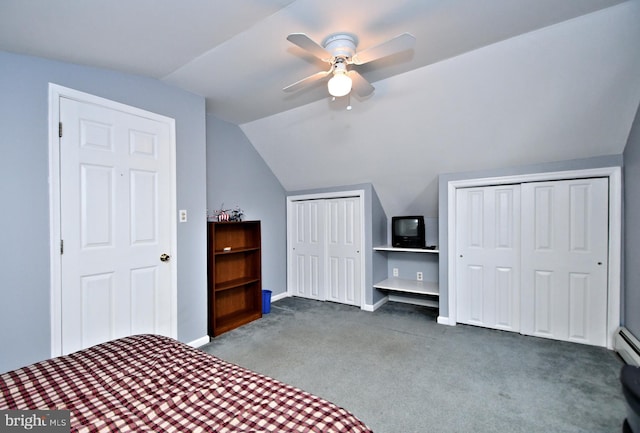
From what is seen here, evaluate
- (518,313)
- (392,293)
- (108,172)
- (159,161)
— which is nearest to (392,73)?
(159,161)

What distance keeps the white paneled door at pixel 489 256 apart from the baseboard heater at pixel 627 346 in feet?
2.49

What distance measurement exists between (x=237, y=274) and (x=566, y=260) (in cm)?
378

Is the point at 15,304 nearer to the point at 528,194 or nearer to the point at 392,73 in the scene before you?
the point at 392,73

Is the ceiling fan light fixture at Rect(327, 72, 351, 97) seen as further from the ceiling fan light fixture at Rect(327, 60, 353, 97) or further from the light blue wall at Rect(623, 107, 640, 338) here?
the light blue wall at Rect(623, 107, 640, 338)

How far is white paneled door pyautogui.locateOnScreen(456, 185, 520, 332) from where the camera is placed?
3.13 metres

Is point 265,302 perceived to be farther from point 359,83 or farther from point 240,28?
point 240,28

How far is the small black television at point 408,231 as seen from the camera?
396 cm

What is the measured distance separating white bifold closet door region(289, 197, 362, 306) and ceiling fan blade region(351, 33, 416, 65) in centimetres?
238

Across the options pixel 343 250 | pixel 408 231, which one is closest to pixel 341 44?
pixel 408 231

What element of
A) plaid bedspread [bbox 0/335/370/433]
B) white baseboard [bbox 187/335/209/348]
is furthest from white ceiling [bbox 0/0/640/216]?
white baseboard [bbox 187/335/209/348]

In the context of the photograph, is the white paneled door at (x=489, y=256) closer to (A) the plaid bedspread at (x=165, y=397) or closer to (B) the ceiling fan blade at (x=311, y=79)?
(B) the ceiling fan blade at (x=311, y=79)

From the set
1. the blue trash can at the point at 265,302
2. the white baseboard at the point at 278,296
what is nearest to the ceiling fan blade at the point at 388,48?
the blue trash can at the point at 265,302

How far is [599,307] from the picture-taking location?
2723 millimetres

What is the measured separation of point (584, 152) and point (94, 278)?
4.51 meters
